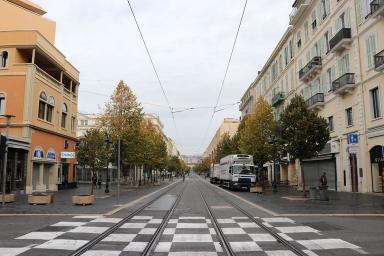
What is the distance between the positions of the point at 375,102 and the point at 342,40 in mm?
6087

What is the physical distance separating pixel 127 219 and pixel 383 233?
27.2ft

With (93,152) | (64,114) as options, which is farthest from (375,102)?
(64,114)

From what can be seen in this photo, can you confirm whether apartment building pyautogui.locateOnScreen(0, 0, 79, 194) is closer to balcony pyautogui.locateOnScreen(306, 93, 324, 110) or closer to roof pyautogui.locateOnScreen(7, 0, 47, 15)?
roof pyautogui.locateOnScreen(7, 0, 47, 15)

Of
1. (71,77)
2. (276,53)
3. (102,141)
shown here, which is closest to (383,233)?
(102,141)

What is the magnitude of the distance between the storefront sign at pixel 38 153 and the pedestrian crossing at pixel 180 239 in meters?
21.9

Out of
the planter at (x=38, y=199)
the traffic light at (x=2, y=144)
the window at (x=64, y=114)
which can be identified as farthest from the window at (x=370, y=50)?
the window at (x=64, y=114)

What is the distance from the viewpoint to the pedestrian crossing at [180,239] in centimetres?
839

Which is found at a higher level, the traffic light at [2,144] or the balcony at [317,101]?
the balcony at [317,101]

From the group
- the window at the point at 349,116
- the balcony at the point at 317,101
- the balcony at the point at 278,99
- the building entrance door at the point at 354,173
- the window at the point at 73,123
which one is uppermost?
the balcony at the point at 278,99

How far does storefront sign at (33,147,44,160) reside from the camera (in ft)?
109

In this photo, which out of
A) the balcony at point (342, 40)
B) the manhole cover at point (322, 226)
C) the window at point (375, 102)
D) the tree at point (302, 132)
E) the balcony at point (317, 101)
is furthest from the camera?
the balcony at point (317, 101)

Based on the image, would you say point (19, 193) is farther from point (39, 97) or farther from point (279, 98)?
point (279, 98)

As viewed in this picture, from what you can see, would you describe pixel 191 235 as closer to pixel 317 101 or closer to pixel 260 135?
pixel 317 101

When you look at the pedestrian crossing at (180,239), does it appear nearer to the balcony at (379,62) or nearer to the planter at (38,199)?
the planter at (38,199)
